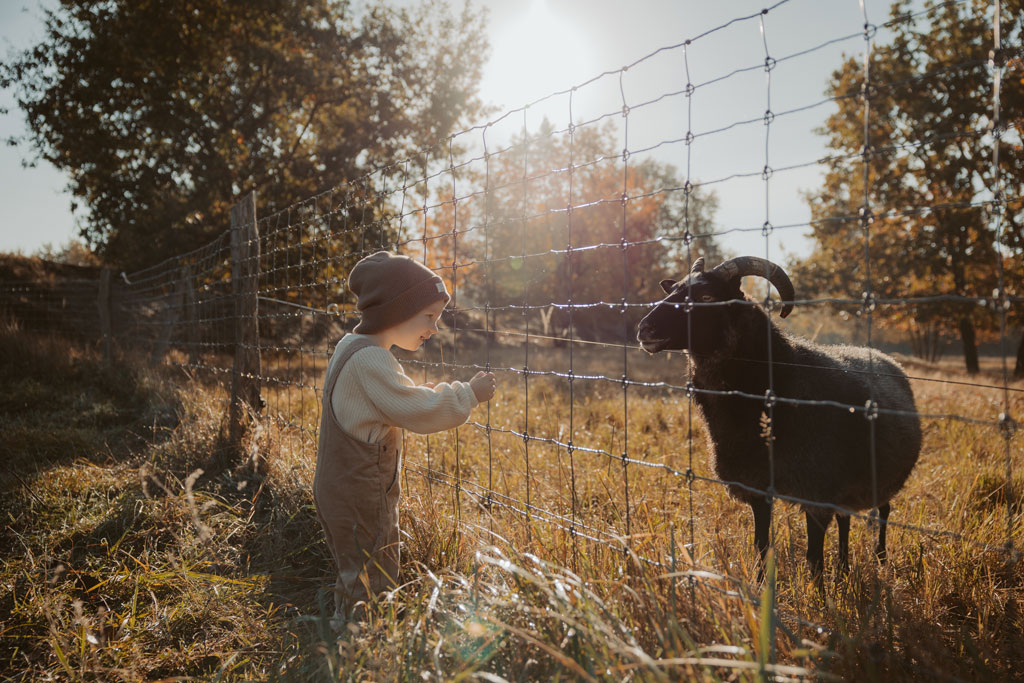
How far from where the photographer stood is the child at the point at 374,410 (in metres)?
2.48

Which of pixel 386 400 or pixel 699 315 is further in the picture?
pixel 699 315

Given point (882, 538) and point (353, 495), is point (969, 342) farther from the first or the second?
point (353, 495)

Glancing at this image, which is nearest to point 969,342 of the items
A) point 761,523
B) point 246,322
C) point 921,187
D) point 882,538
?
point 921,187

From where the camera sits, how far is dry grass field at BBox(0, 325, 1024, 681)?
Result: 1.79 m

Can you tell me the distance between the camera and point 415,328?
268 centimetres

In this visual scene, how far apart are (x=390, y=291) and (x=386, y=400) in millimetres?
469

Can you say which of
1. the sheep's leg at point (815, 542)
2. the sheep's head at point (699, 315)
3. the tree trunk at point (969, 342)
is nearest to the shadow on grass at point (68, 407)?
the sheep's head at point (699, 315)

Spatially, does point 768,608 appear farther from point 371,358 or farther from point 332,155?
point 332,155

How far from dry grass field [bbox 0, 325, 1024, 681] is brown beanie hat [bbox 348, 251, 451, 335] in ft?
2.62

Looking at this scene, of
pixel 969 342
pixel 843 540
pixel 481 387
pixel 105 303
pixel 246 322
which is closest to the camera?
pixel 481 387

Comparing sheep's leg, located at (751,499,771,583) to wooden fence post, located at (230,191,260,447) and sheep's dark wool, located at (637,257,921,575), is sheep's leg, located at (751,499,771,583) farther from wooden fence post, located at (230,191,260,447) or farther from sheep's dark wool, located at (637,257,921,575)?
wooden fence post, located at (230,191,260,447)

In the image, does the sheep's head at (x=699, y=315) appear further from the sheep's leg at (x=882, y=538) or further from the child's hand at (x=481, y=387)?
the sheep's leg at (x=882, y=538)

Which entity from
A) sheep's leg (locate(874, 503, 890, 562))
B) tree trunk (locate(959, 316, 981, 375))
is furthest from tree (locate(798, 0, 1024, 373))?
sheep's leg (locate(874, 503, 890, 562))

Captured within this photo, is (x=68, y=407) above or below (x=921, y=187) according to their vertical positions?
below
